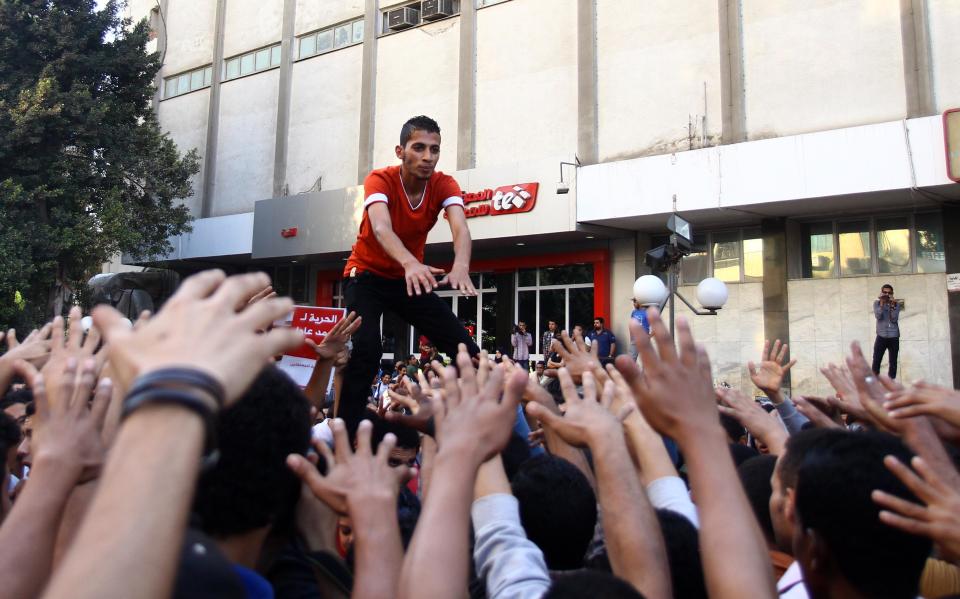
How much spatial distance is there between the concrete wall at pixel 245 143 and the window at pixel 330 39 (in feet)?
4.12

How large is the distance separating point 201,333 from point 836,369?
122 inches

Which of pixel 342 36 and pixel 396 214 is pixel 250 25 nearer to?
pixel 342 36

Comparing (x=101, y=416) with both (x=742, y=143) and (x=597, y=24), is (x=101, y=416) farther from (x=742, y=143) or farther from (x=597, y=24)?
(x=597, y=24)

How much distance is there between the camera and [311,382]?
4383mm

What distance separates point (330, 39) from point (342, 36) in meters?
0.45

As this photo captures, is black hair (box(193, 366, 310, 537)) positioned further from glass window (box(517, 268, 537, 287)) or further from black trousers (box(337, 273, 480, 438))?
glass window (box(517, 268, 537, 287))

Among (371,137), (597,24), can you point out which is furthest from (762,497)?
(371,137)

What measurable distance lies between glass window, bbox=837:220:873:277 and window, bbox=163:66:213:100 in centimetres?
1947

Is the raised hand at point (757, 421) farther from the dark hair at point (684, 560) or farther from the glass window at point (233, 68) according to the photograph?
the glass window at point (233, 68)

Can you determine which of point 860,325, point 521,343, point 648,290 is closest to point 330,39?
point 521,343

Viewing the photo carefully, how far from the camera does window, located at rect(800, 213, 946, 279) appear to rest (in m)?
14.7

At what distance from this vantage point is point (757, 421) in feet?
10.2

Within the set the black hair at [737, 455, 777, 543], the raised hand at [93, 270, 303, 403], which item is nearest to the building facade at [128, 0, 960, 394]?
the black hair at [737, 455, 777, 543]

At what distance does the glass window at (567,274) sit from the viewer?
60.1ft
